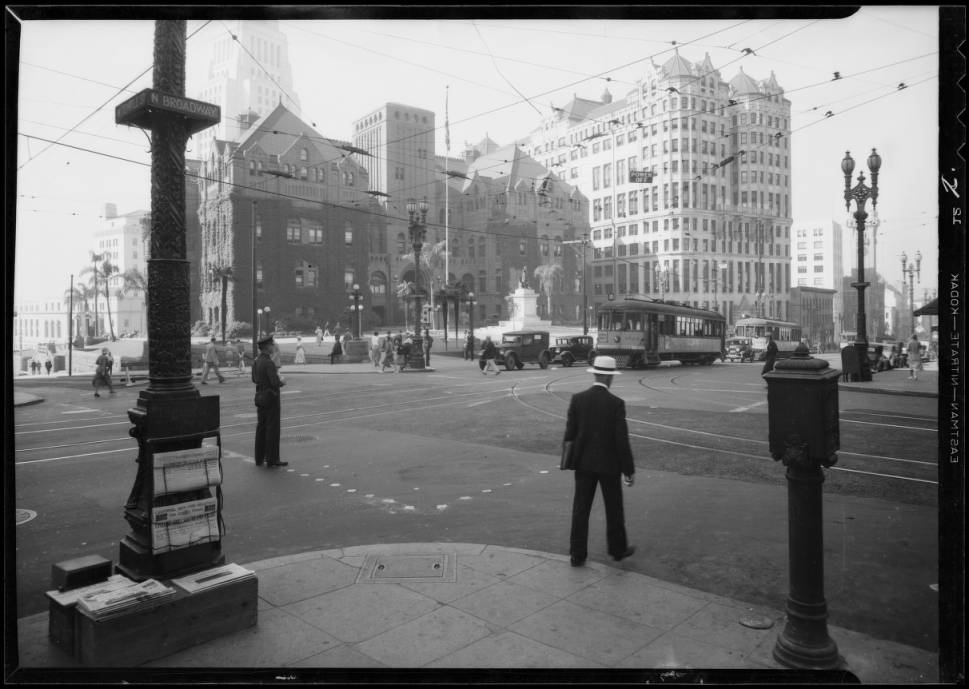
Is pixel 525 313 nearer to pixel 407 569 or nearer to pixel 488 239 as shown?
pixel 488 239

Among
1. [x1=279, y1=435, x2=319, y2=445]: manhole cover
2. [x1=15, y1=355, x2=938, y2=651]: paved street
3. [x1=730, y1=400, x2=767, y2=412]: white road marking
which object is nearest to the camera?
[x1=15, y1=355, x2=938, y2=651]: paved street

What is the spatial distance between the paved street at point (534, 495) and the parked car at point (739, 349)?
27.4 ft

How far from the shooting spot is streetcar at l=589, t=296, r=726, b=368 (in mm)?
27625

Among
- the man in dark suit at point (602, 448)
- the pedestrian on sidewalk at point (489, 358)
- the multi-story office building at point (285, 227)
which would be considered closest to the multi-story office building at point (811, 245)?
the man in dark suit at point (602, 448)

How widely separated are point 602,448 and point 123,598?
3371mm

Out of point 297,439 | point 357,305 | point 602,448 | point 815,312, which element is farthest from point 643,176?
point 602,448

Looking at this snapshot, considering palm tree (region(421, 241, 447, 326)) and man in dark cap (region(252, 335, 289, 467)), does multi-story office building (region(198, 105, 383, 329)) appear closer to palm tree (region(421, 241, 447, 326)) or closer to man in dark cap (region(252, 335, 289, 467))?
palm tree (region(421, 241, 447, 326))

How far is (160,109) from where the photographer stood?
383 cm

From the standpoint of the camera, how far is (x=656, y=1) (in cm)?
340

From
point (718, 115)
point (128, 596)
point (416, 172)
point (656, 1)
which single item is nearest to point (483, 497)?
point (128, 596)

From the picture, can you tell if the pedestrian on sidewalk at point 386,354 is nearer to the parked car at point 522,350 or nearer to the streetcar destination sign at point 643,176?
the parked car at point 522,350

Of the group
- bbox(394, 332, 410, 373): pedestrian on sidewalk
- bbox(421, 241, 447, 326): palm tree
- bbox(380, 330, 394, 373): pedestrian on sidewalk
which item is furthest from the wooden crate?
bbox(421, 241, 447, 326): palm tree

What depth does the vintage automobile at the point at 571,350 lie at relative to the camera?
32.0m

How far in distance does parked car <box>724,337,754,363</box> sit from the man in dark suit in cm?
1779
